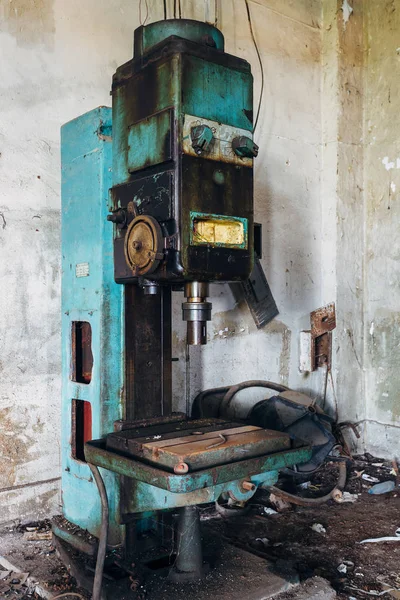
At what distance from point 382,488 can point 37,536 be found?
5.41 feet

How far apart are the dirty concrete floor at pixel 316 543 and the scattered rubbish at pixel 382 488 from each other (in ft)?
0.11

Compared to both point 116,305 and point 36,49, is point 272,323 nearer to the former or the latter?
point 116,305

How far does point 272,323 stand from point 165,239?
5.55 ft

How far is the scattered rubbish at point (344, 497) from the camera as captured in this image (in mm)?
2623

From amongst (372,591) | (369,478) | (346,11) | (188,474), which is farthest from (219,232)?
(346,11)

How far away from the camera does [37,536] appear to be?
2.16 metres

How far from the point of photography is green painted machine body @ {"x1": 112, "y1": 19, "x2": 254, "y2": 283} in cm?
158

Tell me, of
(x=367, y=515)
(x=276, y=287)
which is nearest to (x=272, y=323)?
(x=276, y=287)

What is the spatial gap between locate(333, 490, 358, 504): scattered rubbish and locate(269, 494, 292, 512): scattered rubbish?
236mm

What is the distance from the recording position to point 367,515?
249cm

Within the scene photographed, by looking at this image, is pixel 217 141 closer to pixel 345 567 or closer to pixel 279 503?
pixel 345 567

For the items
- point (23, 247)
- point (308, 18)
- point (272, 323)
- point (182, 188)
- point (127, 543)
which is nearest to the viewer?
point (182, 188)

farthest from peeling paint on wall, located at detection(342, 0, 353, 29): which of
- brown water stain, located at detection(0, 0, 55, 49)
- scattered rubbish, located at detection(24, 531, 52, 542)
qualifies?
scattered rubbish, located at detection(24, 531, 52, 542)

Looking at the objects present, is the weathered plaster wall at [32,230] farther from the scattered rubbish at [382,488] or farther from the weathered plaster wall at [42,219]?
the scattered rubbish at [382,488]
